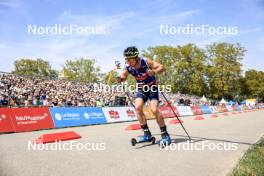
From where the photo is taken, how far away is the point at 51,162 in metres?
6.05

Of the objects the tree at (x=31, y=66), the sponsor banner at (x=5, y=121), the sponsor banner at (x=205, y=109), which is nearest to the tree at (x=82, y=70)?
the tree at (x=31, y=66)

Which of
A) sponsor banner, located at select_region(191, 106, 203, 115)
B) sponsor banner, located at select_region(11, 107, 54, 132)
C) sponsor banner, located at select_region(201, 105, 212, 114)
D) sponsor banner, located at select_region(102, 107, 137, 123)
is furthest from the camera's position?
sponsor banner, located at select_region(201, 105, 212, 114)

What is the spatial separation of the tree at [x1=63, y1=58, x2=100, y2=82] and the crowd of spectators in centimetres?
6186

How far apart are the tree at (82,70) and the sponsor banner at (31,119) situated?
Answer: 7057cm

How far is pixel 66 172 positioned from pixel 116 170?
85 cm

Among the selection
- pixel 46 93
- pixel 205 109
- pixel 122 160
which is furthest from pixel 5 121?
pixel 205 109

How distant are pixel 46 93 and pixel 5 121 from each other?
269 inches

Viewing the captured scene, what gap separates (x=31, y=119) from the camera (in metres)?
15.6

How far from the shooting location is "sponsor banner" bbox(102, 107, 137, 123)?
2207 cm

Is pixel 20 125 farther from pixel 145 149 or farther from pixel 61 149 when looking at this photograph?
pixel 145 149

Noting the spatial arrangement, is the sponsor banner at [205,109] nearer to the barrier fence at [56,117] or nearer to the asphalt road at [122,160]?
the barrier fence at [56,117]

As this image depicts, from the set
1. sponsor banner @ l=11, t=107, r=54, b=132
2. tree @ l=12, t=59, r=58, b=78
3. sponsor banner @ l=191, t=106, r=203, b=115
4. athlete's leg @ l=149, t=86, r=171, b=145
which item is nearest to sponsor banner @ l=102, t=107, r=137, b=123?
sponsor banner @ l=11, t=107, r=54, b=132

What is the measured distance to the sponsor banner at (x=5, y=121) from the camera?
45.6ft

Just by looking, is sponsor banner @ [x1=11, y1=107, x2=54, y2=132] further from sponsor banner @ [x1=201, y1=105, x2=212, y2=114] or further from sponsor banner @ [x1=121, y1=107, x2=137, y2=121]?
sponsor banner @ [x1=201, y1=105, x2=212, y2=114]
